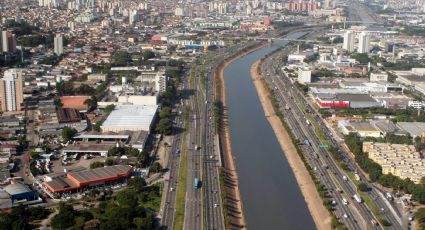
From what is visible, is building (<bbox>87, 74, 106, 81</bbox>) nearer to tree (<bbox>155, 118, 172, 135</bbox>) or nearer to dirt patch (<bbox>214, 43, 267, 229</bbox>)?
dirt patch (<bbox>214, 43, 267, 229</bbox>)

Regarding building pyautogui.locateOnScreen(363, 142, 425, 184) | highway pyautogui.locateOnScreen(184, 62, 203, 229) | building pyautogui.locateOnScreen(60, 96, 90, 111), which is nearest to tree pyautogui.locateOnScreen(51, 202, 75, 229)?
highway pyautogui.locateOnScreen(184, 62, 203, 229)

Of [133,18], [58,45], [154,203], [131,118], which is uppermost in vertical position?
[133,18]

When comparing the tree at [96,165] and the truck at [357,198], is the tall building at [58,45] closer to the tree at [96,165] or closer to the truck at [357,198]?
the tree at [96,165]

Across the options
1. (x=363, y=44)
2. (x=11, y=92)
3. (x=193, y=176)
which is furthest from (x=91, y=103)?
(x=363, y=44)

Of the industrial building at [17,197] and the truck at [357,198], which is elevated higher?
the industrial building at [17,197]

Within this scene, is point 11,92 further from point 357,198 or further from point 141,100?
point 357,198

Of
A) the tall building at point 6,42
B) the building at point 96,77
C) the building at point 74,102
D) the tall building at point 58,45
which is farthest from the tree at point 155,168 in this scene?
the tall building at point 58,45

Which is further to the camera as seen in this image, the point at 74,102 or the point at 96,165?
the point at 74,102
